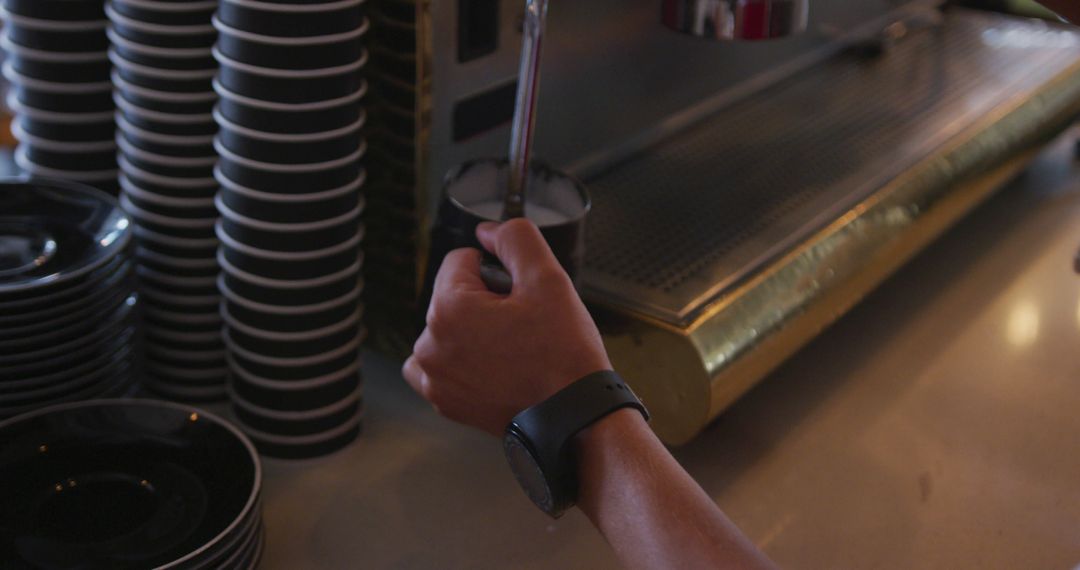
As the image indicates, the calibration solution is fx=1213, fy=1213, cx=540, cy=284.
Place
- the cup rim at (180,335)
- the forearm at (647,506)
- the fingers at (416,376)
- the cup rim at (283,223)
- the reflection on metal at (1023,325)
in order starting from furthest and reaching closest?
the reflection on metal at (1023,325), the cup rim at (180,335), the cup rim at (283,223), the fingers at (416,376), the forearm at (647,506)

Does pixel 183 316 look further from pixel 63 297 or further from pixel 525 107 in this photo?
pixel 525 107

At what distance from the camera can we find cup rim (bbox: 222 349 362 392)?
83cm

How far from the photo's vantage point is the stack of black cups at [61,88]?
0.84m

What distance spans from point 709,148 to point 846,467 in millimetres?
350

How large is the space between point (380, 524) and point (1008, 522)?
1.42 ft

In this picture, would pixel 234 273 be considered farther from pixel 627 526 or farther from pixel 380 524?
pixel 627 526

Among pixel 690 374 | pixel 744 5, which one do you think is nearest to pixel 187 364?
pixel 690 374

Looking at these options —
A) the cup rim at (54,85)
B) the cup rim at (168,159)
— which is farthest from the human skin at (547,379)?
the cup rim at (54,85)

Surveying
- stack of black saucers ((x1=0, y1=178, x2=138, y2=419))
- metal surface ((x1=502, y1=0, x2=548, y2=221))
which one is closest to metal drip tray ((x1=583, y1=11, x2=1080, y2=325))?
metal surface ((x1=502, y1=0, x2=548, y2=221))

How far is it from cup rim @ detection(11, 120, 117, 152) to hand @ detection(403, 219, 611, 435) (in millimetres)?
357

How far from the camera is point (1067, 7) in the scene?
784mm

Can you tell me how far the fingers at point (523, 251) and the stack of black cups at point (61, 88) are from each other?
370 mm

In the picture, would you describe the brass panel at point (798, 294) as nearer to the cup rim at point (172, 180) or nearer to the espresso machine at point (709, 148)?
the espresso machine at point (709, 148)

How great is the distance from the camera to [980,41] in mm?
1418
